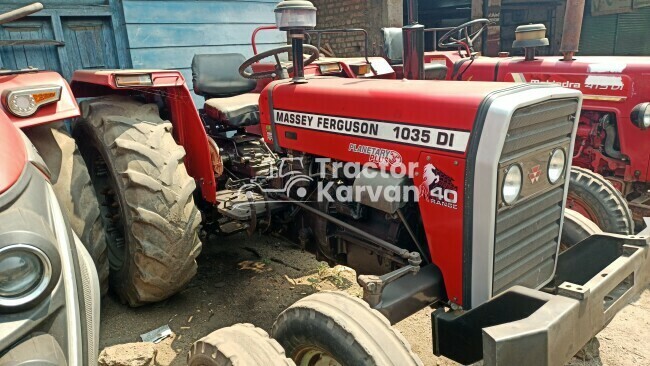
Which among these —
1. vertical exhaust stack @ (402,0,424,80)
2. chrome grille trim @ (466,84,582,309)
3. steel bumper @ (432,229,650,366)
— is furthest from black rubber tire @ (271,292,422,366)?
vertical exhaust stack @ (402,0,424,80)

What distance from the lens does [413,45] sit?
8.52 ft

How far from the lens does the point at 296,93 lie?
8.82 ft

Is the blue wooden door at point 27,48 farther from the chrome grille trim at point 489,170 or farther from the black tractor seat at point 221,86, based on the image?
the chrome grille trim at point 489,170

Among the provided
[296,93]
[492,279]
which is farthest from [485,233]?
[296,93]

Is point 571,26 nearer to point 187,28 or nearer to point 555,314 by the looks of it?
point 555,314

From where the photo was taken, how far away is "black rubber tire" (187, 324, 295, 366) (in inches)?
67.6

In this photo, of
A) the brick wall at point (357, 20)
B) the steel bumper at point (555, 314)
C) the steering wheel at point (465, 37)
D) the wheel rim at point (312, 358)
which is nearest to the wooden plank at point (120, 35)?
the steering wheel at point (465, 37)

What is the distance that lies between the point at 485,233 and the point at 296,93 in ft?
4.20

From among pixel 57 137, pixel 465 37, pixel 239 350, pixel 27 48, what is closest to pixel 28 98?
pixel 57 137

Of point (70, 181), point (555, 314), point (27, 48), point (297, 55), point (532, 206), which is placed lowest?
point (555, 314)

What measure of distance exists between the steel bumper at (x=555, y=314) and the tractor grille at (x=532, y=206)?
0.69ft

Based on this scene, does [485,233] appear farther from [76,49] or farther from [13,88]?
[76,49]

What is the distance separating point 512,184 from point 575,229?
0.87 m

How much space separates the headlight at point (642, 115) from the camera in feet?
12.4
